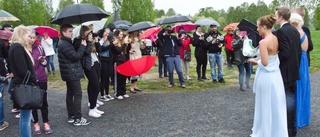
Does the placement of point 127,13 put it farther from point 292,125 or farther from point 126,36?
point 292,125

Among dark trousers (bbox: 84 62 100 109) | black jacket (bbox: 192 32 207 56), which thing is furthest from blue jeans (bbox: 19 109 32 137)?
black jacket (bbox: 192 32 207 56)

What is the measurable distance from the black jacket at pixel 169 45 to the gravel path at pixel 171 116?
52.1 inches

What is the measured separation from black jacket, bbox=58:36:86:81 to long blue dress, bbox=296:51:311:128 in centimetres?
375

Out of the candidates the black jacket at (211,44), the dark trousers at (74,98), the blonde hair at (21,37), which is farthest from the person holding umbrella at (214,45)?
the blonde hair at (21,37)

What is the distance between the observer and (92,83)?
5953mm

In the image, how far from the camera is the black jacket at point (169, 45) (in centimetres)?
870

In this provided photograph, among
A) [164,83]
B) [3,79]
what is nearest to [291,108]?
[3,79]

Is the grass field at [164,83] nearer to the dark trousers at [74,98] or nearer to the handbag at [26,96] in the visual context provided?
the dark trousers at [74,98]

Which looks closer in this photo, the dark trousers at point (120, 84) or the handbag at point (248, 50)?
the handbag at point (248, 50)

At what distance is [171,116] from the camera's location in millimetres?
6012

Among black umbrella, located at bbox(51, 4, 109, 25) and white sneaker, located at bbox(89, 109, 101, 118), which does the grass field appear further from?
black umbrella, located at bbox(51, 4, 109, 25)

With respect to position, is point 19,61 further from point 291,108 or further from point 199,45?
point 199,45

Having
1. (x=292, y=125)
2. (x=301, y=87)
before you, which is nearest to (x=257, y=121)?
(x=292, y=125)

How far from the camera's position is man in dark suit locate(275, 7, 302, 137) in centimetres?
426
